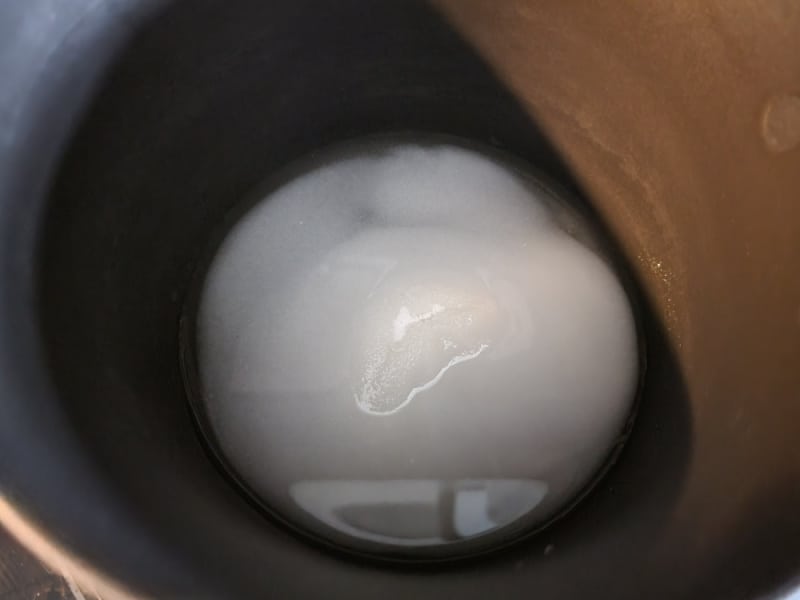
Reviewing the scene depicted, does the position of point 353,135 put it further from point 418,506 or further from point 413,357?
point 418,506

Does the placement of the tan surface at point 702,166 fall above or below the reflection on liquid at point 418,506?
above

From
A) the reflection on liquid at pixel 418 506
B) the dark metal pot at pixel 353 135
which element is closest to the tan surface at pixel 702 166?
the dark metal pot at pixel 353 135

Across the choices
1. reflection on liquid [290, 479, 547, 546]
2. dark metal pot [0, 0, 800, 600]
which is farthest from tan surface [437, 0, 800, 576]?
A: reflection on liquid [290, 479, 547, 546]

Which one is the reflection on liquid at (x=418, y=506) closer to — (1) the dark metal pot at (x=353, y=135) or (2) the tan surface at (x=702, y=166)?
(1) the dark metal pot at (x=353, y=135)

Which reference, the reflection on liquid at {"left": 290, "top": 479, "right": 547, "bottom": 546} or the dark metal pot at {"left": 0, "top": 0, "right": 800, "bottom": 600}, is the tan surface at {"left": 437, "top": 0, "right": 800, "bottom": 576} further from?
the reflection on liquid at {"left": 290, "top": 479, "right": 547, "bottom": 546}

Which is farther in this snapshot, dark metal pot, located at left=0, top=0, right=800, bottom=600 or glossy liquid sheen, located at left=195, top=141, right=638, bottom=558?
glossy liquid sheen, located at left=195, top=141, right=638, bottom=558

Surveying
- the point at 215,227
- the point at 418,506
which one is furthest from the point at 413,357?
the point at 215,227
